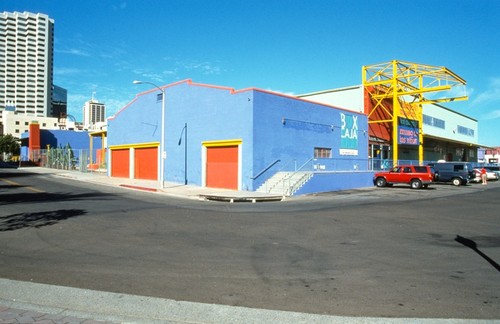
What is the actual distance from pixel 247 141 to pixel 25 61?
195 meters

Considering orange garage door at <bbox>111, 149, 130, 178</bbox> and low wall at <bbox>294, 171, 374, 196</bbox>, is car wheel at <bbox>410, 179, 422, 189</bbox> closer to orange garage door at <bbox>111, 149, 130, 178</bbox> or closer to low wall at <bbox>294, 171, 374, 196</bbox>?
low wall at <bbox>294, 171, 374, 196</bbox>

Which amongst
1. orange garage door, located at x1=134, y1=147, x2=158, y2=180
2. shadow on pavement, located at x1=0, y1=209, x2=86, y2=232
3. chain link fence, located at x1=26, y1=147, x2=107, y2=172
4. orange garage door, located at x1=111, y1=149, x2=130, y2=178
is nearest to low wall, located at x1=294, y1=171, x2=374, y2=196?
shadow on pavement, located at x1=0, y1=209, x2=86, y2=232

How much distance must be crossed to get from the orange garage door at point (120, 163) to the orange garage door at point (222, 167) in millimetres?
13012

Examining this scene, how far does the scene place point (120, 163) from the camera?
37.0 metres

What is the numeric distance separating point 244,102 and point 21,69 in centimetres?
19335

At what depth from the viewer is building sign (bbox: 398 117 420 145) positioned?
3945 centimetres

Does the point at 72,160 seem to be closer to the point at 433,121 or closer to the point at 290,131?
the point at 290,131

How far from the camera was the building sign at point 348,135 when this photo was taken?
31.9 m

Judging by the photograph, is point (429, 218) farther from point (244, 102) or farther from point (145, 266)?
point (244, 102)

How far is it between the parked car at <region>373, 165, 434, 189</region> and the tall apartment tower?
7283 inches

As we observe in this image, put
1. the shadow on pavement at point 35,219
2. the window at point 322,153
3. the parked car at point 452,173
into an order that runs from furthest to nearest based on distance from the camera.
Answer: the parked car at point 452,173 < the window at point 322,153 < the shadow on pavement at point 35,219

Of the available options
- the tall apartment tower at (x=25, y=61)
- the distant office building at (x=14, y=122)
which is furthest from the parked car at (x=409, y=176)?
the tall apartment tower at (x=25, y=61)

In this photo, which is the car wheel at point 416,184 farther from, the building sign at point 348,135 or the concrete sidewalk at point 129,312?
the concrete sidewalk at point 129,312

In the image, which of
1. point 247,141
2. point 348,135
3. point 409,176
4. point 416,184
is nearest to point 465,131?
point 348,135
